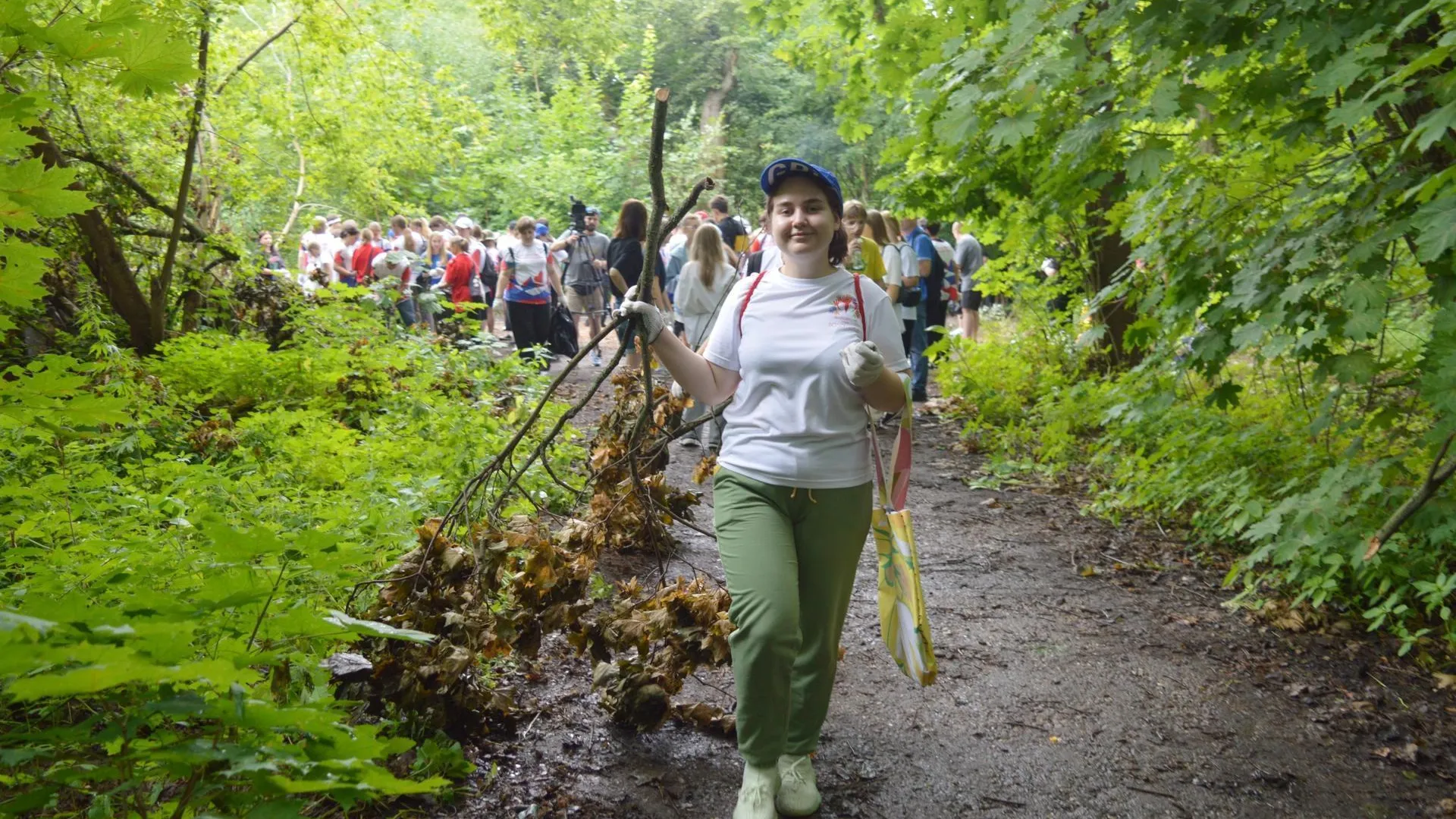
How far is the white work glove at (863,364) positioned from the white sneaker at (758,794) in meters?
1.23

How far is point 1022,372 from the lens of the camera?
32.9ft

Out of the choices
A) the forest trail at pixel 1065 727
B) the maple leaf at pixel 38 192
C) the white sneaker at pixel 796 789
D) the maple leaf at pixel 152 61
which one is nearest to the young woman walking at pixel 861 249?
the forest trail at pixel 1065 727

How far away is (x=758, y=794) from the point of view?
3094 millimetres

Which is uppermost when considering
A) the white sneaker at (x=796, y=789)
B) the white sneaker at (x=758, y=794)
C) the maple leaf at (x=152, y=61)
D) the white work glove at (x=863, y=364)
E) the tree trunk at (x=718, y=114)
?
the tree trunk at (x=718, y=114)

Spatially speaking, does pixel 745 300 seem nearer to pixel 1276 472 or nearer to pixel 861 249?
pixel 861 249

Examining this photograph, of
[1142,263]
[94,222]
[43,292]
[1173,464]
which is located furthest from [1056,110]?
[94,222]

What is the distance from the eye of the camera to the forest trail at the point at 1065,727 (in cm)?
347

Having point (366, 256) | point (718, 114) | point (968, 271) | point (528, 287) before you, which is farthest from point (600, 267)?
point (718, 114)

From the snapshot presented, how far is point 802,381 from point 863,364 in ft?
0.81

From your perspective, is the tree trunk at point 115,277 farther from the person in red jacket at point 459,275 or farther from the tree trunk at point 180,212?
the person in red jacket at point 459,275

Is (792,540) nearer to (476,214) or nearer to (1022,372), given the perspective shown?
(1022,372)

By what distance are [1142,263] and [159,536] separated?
549cm

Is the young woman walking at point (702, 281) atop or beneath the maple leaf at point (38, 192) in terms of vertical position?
beneath

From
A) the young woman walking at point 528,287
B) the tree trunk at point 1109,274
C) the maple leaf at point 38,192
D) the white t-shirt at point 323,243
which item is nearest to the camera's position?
the maple leaf at point 38,192
